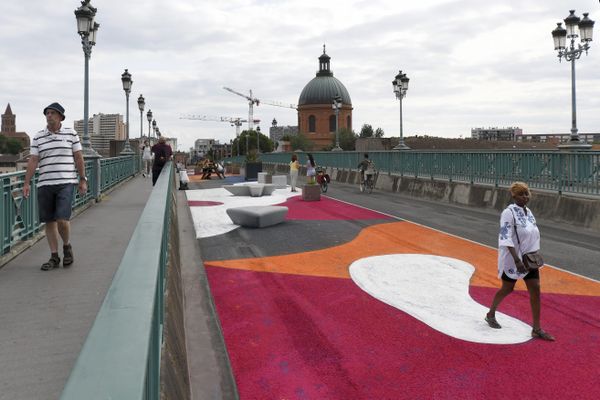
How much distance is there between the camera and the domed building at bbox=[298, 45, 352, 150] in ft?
443

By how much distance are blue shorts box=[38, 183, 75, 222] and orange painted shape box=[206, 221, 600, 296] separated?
3335 mm

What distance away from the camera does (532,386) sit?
4.61 meters

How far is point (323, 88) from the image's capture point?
441 ft

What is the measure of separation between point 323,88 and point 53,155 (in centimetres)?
13093

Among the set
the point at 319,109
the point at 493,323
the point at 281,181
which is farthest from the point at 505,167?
the point at 319,109

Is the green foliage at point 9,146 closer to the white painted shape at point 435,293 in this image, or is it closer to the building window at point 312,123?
the building window at point 312,123

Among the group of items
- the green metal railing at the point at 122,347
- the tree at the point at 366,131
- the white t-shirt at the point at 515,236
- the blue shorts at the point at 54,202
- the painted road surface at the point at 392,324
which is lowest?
the painted road surface at the point at 392,324

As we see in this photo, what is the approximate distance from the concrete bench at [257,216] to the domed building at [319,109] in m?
121

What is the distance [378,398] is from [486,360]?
1.42m

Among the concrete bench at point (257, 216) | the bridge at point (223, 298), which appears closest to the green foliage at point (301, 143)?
the bridge at point (223, 298)

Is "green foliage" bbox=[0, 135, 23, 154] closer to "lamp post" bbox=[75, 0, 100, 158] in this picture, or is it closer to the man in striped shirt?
"lamp post" bbox=[75, 0, 100, 158]

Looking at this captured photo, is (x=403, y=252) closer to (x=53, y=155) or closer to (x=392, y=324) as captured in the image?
(x=392, y=324)

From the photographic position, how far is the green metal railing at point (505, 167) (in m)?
14.1

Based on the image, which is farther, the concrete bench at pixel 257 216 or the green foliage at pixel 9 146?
the green foliage at pixel 9 146
